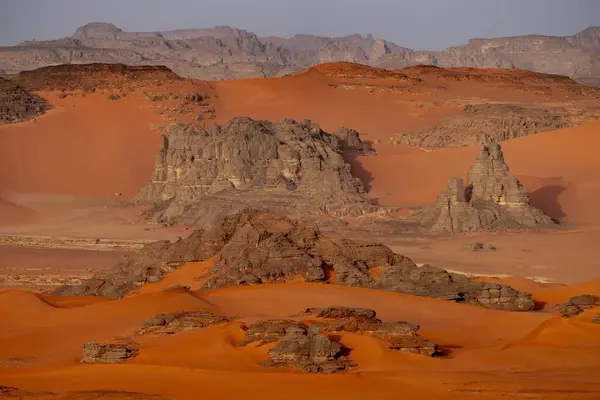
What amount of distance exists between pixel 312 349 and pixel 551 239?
99.1 ft

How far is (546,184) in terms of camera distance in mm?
58344

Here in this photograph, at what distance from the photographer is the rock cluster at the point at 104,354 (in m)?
17.2

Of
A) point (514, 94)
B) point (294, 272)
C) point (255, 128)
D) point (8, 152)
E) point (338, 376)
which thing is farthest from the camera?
point (514, 94)

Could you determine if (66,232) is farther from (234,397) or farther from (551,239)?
(234,397)

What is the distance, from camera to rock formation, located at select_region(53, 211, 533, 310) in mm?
25172

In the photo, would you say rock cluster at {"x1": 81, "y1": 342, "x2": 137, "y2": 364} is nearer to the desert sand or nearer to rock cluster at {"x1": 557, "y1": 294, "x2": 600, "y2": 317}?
the desert sand

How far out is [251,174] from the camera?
5494 centimetres

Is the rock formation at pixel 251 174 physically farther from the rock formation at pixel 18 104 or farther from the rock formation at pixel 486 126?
the rock formation at pixel 18 104

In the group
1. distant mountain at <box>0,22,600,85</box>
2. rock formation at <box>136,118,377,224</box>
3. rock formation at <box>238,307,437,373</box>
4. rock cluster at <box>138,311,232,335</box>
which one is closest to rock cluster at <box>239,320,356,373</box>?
rock formation at <box>238,307,437,373</box>

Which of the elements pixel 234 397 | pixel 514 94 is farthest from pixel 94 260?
pixel 514 94

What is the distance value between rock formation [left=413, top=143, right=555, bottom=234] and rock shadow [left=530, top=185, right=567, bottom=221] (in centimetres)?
378

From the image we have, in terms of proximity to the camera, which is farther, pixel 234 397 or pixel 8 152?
pixel 8 152

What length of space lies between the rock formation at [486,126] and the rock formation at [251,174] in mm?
15604

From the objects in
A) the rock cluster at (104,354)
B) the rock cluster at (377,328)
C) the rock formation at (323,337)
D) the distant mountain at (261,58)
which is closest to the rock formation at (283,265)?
the rock formation at (323,337)
